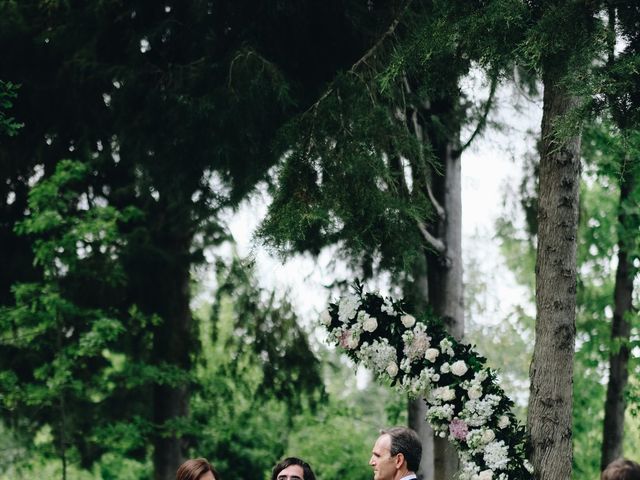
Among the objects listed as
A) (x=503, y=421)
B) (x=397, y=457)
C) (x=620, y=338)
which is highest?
(x=620, y=338)

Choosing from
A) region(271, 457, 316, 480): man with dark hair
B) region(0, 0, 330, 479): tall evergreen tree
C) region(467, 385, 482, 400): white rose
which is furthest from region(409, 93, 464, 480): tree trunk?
region(271, 457, 316, 480): man with dark hair

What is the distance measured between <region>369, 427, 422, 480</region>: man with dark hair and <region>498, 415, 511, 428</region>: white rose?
4.37 ft

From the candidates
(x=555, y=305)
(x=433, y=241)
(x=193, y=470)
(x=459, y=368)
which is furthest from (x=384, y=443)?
(x=433, y=241)

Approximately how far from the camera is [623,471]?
171 inches

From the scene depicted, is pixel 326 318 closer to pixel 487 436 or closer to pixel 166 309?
pixel 487 436

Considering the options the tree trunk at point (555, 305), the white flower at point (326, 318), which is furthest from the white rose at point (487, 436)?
the white flower at point (326, 318)

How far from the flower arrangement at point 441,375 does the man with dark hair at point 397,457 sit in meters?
1.19

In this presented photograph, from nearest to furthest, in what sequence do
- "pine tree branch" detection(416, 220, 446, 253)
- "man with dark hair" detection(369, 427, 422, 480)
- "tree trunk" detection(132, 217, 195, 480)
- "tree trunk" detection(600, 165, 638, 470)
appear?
"man with dark hair" detection(369, 427, 422, 480) < "pine tree branch" detection(416, 220, 446, 253) < "tree trunk" detection(600, 165, 638, 470) < "tree trunk" detection(132, 217, 195, 480)

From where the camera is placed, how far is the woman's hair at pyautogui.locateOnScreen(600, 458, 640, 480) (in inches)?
170

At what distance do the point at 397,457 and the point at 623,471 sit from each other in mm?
1414

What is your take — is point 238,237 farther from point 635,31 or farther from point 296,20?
point 635,31

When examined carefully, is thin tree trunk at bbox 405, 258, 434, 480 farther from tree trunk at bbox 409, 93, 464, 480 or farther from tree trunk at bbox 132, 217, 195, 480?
tree trunk at bbox 132, 217, 195, 480

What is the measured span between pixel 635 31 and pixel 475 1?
3.70ft

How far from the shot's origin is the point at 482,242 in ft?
90.2
